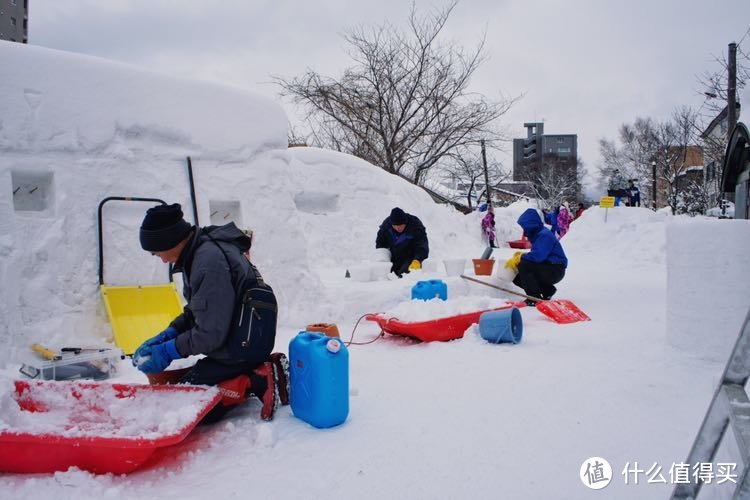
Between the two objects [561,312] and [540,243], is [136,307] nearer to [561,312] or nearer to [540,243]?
[561,312]

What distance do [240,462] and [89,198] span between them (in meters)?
3.12

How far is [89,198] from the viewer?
14.6 feet

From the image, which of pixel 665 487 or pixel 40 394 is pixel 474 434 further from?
pixel 40 394

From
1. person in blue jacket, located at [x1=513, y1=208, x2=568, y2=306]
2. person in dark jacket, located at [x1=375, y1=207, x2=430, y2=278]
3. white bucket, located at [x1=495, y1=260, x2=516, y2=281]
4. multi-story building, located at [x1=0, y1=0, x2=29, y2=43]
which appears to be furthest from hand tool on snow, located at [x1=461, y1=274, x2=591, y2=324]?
multi-story building, located at [x1=0, y1=0, x2=29, y2=43]

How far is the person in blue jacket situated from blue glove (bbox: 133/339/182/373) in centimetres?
452

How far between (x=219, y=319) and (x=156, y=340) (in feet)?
1.49

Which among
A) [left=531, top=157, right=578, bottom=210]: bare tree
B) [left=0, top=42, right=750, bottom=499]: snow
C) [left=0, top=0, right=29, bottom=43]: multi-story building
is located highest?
[left=0, top=0, right=29, bottom=43]: multi-story building

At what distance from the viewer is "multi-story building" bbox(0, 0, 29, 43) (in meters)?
39.5

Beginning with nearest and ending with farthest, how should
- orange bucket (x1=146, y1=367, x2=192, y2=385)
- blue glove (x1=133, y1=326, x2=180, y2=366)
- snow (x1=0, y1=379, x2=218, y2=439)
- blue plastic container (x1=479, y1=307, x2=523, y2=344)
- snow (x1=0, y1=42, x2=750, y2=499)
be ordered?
snow (x1=0, y1=42, x2=750, y2=499) < snow (x1=0, y1=379, x2=218, y2=439) < blue glove (x1=133, y1=326, x2=180, y2=366) < orange bucket (x1=146, y1=367, x2=192, y2=385) < blue plastic container (x1=479, y1=307, x2=523, y2=344)

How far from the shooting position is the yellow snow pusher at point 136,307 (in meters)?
4.18

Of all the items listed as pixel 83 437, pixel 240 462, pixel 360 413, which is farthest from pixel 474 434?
pixel 83 437

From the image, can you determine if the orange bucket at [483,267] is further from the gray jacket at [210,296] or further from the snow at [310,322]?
the gray jacket at [210,296]

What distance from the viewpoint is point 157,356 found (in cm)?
270

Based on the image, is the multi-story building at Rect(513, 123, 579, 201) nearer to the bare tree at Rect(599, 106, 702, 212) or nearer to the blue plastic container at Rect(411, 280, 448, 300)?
the bare tree at Rect(599, 106, 702, 212)
